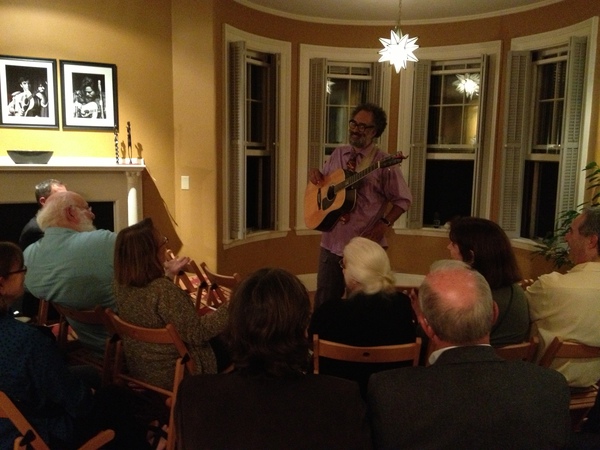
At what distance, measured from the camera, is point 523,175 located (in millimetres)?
4887

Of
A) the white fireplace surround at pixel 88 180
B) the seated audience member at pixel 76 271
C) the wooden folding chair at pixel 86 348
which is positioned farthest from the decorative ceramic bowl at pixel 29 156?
the wooden folding chair at pixel 86 348

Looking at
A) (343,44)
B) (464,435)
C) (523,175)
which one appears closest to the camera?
(464,435)

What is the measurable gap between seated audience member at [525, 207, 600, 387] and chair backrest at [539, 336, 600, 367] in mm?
49

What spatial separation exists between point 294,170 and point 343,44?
4.49ft

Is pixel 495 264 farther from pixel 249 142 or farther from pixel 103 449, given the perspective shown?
pixel 249 142

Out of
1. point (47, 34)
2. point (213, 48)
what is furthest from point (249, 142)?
point (47, 34)

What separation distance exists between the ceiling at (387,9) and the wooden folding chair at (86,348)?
3.24 meters

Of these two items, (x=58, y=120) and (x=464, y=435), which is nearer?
(x=464, y=435)

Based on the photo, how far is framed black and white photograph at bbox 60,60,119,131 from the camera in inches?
163

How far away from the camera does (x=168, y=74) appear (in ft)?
14.6

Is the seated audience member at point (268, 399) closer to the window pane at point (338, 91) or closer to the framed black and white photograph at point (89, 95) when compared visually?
the framed black and white photograph at point (89, 95)

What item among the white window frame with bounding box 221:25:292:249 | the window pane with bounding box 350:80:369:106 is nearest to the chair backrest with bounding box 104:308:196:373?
the white window frame with bounding box 221:25:292:249

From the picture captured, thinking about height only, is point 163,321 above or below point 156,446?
above

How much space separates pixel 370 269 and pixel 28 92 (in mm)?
3354
